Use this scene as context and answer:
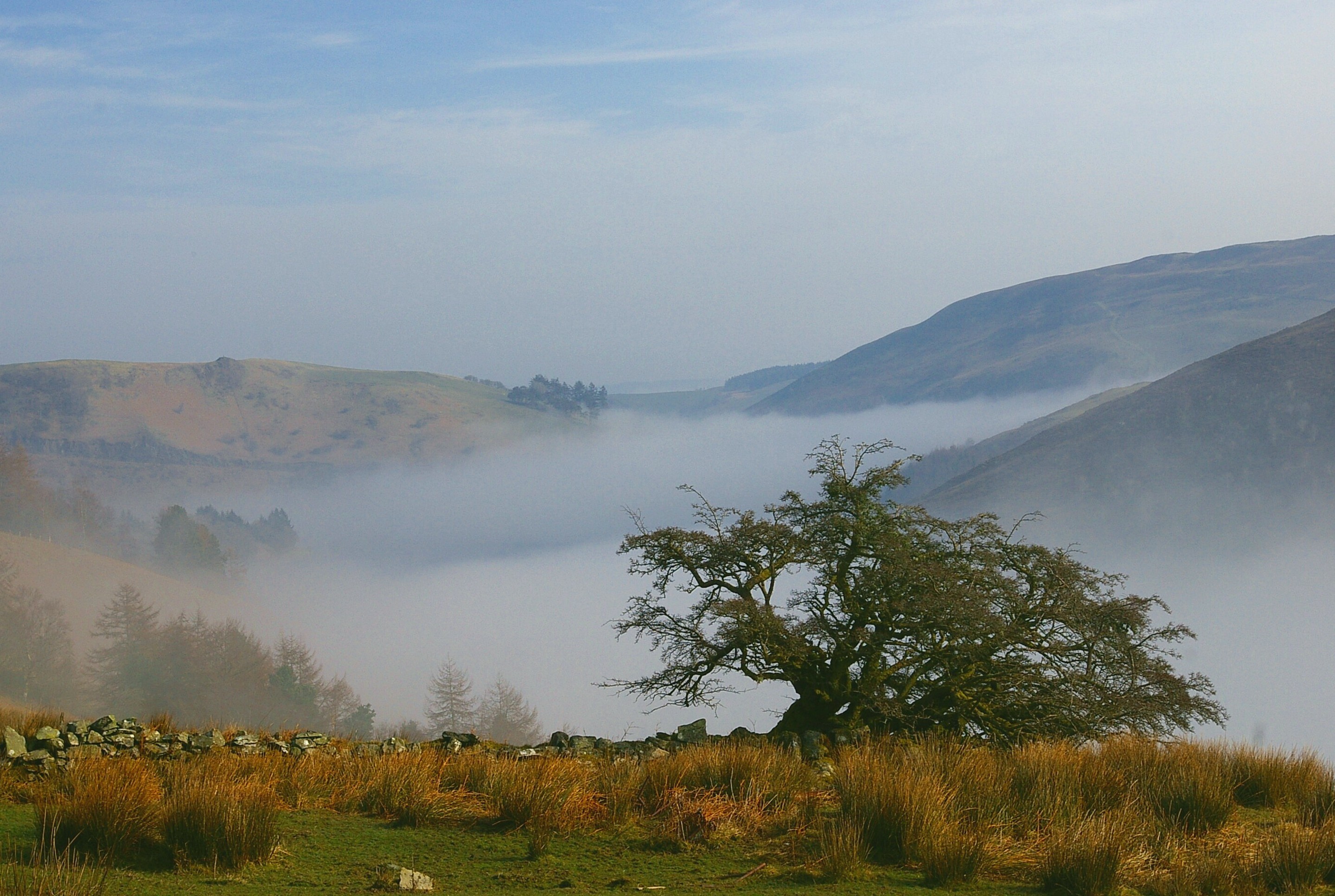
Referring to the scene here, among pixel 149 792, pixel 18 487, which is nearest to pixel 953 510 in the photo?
pixel 18 487

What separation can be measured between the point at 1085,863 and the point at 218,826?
651 centimetres

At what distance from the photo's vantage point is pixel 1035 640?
16297mm

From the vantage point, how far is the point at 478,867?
834 centimetres

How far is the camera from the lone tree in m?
15.6

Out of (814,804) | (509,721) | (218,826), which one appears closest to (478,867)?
(218,826)

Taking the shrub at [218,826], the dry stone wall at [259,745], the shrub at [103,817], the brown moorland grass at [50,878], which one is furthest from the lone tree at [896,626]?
the brown moorland grass at [50,878]

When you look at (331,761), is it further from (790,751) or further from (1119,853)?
(1119,853)

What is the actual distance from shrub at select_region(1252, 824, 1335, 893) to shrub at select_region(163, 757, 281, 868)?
298 inches

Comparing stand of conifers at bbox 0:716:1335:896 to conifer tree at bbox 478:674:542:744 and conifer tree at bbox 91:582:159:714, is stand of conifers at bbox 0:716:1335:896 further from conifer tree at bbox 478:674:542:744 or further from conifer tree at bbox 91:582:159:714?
conifer tree at bbox 91:582:159:714

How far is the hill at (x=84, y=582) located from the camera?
110m

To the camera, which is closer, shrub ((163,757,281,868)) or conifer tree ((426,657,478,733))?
shrub ((163,757,281,868))

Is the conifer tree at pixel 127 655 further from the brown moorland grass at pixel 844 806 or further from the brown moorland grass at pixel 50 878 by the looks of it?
the brown moorland grass at pixel 50 878

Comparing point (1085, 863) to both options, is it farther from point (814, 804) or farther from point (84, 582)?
point (84, 582)

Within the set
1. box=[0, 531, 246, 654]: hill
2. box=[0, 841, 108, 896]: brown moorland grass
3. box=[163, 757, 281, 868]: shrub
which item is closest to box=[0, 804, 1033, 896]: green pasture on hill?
box=[163, 757, 281, 868]: shrub
